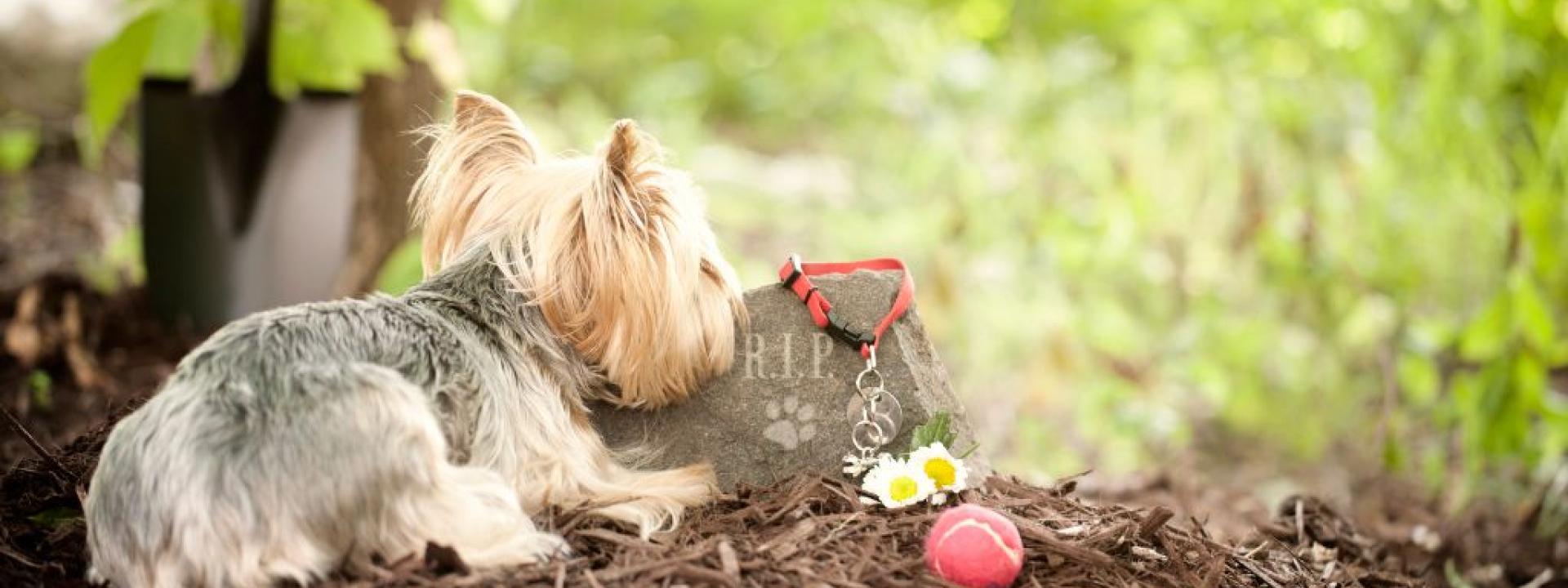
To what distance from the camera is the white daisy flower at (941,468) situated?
3.08m

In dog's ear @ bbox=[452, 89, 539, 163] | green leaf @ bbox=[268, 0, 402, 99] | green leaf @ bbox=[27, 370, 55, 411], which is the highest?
green leaf @ bbox=[268, 0, 402, 99]

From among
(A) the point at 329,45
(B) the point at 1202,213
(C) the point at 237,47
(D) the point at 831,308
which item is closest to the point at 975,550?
(D) the point at 831,308

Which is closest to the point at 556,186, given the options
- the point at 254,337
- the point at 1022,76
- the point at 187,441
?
the point at 254,337

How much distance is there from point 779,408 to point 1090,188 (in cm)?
440

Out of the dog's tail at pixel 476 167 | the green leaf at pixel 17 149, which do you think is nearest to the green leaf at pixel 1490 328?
the dog's tail at pixel 476 167

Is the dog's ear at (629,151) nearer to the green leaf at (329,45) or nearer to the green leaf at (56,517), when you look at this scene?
the green leaf at (56,517)

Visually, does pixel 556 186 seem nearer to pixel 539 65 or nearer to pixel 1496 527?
pixel 1496 527

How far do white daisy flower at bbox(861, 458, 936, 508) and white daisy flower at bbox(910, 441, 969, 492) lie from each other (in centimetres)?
1

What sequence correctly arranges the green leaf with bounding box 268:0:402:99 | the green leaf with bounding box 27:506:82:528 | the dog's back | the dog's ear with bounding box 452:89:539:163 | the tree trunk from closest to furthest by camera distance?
the dog's back → the green leaf with bounding box 27:506:82:528 → the dog's ear with bounding box 452:89:539:163 → the green leaf with bounding box 268:0:402:99 → the tree trunk

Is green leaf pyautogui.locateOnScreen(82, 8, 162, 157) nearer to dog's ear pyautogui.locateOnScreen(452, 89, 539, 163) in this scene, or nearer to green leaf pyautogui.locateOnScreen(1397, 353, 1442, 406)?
dog's ear pyautogui.locateOnScreen(452, 89, 539, 163)

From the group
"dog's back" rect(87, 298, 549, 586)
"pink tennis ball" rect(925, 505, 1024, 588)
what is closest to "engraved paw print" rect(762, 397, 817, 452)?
"pink tennis ball" rect(925, 505, 1024, 588)

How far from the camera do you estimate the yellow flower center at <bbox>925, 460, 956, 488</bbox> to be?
308 centimetres

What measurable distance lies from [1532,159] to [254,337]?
15.4 feet

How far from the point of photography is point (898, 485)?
3.07 metres
